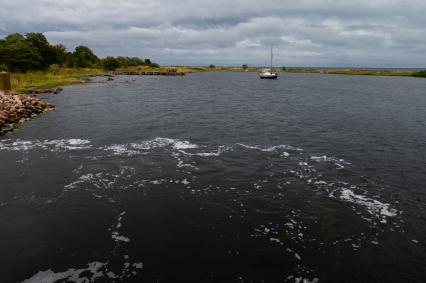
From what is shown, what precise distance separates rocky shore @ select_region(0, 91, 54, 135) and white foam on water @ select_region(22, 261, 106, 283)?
29165 millimetres

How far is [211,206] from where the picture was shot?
20469 millimetres

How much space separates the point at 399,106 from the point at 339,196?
56.9 m

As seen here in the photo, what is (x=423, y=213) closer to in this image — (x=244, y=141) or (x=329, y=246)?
(x=329, y=246)

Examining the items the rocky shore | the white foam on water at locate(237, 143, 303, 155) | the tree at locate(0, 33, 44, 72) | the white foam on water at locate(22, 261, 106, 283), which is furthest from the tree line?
the white foam on water at locate(22, 261, 106, 283)

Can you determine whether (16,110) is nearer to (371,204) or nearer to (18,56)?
(371,204)

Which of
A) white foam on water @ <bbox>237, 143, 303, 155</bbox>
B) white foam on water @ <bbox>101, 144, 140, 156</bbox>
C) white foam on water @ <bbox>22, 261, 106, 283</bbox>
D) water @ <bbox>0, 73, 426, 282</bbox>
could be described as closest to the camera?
white foam on water @ <bbox>22, 261, 106, 283</bbox>

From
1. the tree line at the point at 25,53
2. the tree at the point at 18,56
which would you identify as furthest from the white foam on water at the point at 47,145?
the tree at the point at 18,56

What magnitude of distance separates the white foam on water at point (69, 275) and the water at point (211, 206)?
84 millimetres

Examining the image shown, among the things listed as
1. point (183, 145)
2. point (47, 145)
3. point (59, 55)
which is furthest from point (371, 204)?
point (59, 55)

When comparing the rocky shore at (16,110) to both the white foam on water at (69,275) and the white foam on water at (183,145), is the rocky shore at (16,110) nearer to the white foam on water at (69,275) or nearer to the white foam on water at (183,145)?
the white foam on water at (183,145)

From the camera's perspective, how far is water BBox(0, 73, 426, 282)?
14672 mm

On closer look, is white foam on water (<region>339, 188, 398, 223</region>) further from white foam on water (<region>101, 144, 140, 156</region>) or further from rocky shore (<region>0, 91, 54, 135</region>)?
rocky shore (<region>0, 91, 54, 135</region>)

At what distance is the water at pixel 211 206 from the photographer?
578 inches

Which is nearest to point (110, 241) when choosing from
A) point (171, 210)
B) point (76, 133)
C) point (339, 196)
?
point (171, 210)
